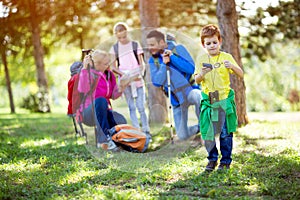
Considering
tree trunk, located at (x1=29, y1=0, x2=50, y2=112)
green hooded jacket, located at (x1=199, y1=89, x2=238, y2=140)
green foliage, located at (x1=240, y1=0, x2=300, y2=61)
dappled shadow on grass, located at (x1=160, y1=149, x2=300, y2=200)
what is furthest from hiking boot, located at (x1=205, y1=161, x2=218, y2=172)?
tree trunk, located at (x1=29, y1=0, x2=50, y2=112)

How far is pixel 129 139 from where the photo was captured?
6.29m

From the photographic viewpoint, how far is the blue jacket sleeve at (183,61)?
625cm

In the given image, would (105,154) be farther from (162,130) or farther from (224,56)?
(162,130)

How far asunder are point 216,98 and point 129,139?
6.53 feet

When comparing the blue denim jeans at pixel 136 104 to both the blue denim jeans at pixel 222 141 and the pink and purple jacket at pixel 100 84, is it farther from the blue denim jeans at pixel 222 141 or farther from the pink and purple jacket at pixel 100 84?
the blue denim jeans at pixel 222 141

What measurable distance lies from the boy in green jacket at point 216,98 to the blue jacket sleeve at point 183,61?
150 cm

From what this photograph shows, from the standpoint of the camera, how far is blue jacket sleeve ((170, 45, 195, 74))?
6251 millimetres

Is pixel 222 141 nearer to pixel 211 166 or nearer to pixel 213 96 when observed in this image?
pixel 211 166

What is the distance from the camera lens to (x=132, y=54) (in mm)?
6980

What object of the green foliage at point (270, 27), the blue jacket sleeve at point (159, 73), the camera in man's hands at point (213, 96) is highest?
the green foliage at point (270, 27)

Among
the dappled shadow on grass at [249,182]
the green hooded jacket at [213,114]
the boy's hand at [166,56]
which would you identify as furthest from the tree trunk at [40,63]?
the dappled shadow on grass at [249,182]

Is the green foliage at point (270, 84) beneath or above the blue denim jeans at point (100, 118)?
beneath

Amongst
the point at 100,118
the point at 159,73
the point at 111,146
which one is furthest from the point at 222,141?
the point at 100,118

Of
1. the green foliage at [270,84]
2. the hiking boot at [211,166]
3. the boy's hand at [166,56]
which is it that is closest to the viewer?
the hiking boot at [211,166]
